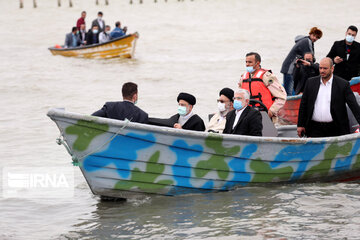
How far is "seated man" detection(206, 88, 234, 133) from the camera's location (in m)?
9.10

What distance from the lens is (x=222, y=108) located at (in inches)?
361

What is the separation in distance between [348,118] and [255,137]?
1.64 m

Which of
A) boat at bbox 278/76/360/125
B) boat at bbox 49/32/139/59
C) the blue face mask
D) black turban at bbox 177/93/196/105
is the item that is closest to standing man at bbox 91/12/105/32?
boat at bbox 49/32/139/59

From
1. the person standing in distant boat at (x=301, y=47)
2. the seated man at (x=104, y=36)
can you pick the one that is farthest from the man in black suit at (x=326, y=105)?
the seated man at (x=104, y=36)

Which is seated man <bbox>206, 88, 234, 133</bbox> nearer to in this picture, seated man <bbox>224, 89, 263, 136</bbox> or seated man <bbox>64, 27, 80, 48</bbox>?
seated man <bbox>224, 89, 263, 136</bbox>

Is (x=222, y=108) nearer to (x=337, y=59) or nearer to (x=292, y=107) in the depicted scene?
(x=292, y=107)

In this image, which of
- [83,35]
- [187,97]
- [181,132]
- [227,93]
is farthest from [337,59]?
[83,35]

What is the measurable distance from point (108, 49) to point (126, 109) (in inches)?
801

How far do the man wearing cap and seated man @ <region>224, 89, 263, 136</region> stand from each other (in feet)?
1.36

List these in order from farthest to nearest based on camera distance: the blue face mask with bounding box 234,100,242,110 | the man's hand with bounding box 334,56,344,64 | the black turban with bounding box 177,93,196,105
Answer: the man's hand with bounding box 334,56,344,64 < the black turban with bounding box 177,93,196,105 < the blue face mask with bounding box 234,100,242,110

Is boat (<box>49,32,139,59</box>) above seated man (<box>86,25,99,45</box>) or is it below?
below

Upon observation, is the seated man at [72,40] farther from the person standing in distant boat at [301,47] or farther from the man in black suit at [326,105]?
the man in black suit at [326,105]

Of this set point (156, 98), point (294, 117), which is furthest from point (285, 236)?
point (156, 98)

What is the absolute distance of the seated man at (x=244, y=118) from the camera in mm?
8672
